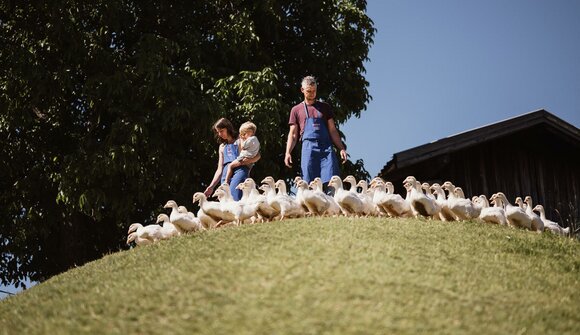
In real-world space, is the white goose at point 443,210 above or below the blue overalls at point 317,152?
below

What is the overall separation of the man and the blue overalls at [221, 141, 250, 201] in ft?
2.52

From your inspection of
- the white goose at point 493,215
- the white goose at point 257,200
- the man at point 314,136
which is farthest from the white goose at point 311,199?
the white goose at point 493,215

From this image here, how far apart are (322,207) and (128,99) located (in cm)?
703

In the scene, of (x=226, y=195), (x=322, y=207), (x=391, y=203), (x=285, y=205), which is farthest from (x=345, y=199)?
(x=226, y=195)

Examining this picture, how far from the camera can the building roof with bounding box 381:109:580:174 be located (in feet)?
46.4

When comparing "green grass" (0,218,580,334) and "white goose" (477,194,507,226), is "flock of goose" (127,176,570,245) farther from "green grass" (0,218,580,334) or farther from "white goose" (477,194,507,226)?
"green grass" (0,218,580,334)

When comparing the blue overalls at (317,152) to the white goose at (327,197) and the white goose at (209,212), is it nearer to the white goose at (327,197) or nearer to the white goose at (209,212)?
the white goose at (327,197)

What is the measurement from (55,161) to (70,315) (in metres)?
10.4

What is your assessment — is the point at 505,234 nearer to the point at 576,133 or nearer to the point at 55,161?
the point at 576,133

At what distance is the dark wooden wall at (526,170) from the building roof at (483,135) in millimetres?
266

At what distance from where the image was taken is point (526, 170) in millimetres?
16812

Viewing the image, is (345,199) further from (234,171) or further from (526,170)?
(526,170)

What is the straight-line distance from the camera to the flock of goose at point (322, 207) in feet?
37.1

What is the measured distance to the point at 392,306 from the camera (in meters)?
7.11
